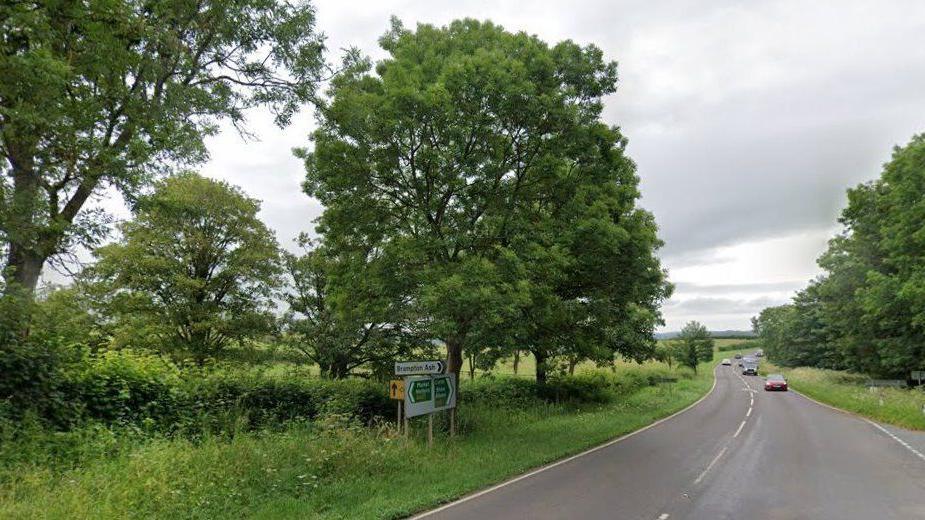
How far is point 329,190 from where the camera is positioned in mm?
14977

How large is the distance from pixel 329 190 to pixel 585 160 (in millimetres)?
7699

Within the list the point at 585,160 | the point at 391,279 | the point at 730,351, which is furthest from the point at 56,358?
the point at 730,351

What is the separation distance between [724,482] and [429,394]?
7.23m

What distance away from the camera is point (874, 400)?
2734 centimetres

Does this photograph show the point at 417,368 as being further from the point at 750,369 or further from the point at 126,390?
the point at 750,369

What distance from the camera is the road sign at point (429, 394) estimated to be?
43.2 ft

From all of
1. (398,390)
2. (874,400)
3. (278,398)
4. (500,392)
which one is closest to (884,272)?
(874,400)

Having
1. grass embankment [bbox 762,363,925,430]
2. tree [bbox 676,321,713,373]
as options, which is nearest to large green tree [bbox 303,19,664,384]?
grass embankment [bbox 762,363,925,430]

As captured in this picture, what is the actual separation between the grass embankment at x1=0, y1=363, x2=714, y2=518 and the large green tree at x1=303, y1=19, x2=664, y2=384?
332 cm

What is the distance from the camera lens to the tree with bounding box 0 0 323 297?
22.0 ft

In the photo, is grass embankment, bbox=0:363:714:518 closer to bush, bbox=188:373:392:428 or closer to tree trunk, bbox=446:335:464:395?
bush, bbox=188:373:392:428

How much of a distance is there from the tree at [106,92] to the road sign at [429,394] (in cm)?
723

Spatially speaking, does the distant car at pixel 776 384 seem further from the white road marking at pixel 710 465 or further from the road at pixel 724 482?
the white road marking at pixel 710 465

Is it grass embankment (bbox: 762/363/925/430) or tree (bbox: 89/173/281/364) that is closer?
grass embankment (bbox: 762/363/925/430)
